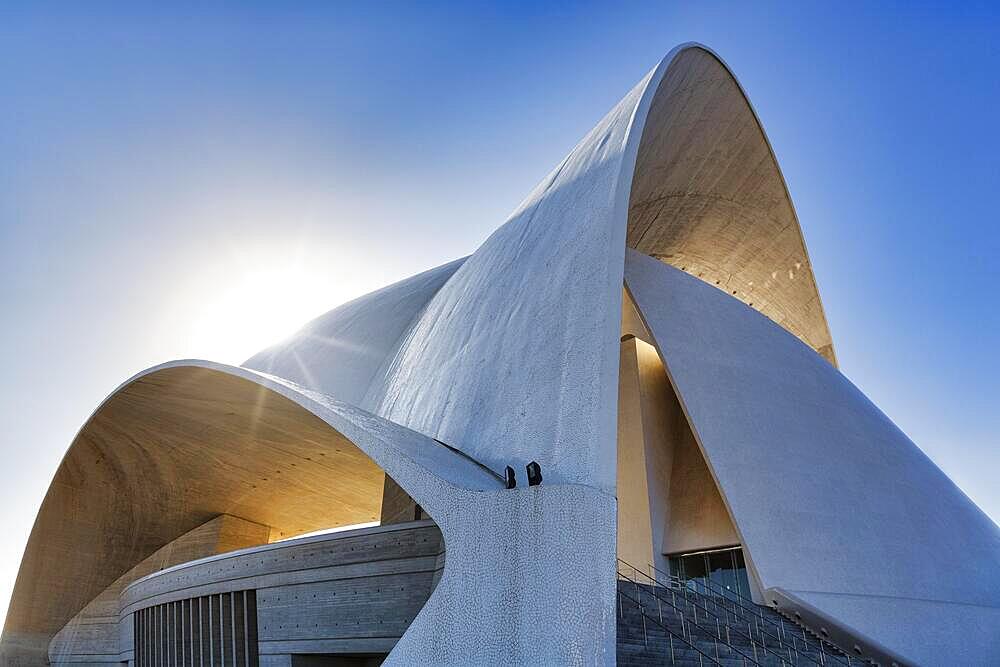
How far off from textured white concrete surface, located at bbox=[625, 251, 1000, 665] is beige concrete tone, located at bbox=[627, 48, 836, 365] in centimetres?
283

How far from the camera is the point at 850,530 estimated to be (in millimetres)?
10023

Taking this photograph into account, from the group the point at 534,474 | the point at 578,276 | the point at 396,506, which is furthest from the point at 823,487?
the point at 396,506

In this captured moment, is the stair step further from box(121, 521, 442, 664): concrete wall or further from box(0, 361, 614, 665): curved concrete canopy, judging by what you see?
box(121, 521, 442, 664): concrete wall

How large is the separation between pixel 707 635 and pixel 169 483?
556 inches

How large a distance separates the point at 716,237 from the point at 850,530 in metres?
10.3

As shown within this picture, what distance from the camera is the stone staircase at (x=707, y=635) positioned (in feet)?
23.7

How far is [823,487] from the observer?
10391mm

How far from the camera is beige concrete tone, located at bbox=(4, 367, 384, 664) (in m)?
13.1

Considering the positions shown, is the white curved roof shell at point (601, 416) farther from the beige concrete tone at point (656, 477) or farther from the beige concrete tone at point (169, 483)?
the beige concrete tone at point (656, 477)

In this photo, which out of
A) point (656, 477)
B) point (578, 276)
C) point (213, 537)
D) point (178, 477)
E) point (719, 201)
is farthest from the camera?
point (213, 537)

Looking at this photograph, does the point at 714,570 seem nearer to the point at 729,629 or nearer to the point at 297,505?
the point at 729,629

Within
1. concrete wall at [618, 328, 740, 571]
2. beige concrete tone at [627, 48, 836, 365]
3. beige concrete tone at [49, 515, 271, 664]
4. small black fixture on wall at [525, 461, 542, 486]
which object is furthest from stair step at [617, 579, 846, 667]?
beige concrete tone at [49, 515, 271, 664]

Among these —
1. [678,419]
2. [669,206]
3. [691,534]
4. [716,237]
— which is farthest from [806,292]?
[691,534]

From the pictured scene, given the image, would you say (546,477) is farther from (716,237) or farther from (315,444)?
(716,237)
